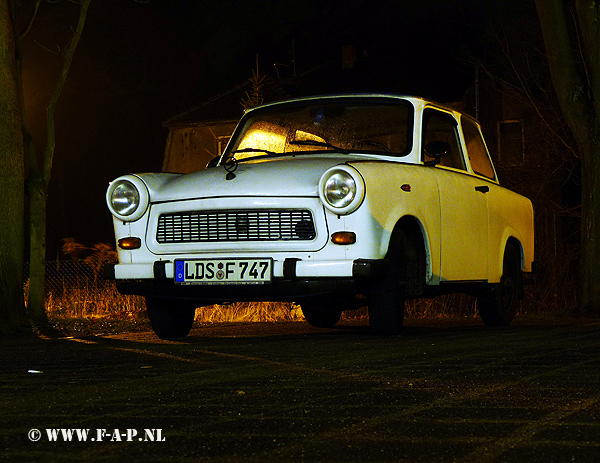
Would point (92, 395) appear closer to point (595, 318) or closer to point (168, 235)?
point (168, 235)

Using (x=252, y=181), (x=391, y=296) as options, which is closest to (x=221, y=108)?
(x=252, y=181)

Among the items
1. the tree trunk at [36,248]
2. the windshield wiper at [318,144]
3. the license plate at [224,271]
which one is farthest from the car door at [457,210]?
the tree trunk at [36,248]

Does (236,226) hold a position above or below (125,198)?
below

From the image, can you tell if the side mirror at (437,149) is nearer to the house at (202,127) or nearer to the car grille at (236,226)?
the car grille at (236,226)

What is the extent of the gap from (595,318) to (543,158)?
9.24m

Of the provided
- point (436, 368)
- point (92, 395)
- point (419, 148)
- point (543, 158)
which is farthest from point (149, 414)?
point (543, 158)

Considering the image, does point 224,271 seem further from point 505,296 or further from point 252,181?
point 505,296

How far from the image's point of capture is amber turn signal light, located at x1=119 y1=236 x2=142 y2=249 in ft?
25.8

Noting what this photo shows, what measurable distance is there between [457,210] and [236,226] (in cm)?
214

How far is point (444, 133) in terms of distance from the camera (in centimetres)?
930

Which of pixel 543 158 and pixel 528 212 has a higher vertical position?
pixel 543 158

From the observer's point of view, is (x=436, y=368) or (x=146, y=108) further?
(x=146, y=108)

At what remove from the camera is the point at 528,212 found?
35.9 ft

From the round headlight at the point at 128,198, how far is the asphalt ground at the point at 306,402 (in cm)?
102
